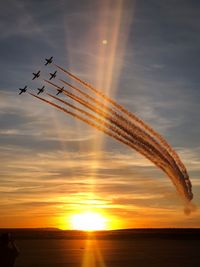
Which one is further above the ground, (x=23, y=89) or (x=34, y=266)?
(x=23, y=89)

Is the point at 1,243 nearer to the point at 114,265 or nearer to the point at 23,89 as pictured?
the point at 114,265

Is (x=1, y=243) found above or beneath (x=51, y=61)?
beneath

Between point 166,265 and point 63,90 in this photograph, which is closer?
point 166,265

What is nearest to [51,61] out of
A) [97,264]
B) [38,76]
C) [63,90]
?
[38,76]

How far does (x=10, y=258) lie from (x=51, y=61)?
6352 cm

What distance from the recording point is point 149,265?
239 ft

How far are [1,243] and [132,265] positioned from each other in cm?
2362

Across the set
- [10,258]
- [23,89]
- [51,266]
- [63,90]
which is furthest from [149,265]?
[23,89]

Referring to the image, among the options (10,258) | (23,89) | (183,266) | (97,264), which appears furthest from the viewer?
(23,89)

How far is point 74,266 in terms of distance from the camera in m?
71.2

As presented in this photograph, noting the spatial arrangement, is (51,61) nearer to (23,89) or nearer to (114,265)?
(23,89)

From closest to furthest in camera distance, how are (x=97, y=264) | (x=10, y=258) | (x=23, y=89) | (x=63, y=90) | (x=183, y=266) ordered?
1. (x=10, y=258)
2. (x=183, y=266)
3. (x=97, y=264)
4. (x=63, y=90)
5. (x=23, y=89)

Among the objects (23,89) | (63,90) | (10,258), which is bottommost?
(10,258)

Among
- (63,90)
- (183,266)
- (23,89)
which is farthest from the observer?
(23,89)
